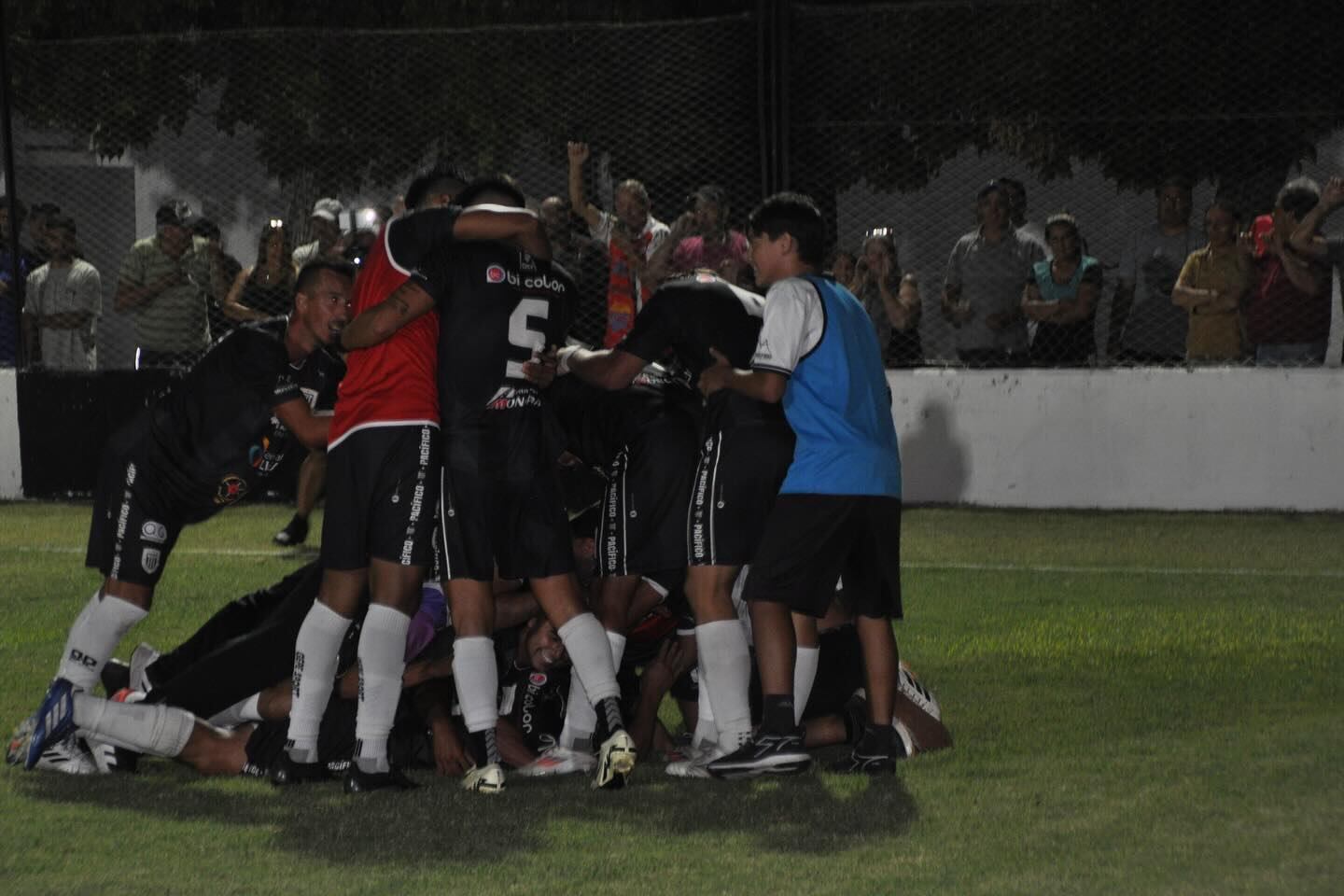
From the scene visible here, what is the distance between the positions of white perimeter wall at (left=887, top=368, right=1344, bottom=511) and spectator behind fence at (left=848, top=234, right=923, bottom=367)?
0.36 metres

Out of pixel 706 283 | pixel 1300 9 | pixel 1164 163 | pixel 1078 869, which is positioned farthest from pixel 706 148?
pixel 1078 869

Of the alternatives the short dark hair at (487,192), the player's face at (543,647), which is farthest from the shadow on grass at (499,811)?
the short dark hair at (487,192)

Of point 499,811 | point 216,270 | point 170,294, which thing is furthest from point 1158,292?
point 499,811

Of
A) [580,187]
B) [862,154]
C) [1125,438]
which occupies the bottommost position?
[1125,438]

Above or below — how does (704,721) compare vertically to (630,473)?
below

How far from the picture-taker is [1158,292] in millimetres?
13305

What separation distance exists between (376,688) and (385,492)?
60cm

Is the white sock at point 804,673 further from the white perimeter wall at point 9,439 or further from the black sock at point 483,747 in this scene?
the white perimeter wall at point 9,439

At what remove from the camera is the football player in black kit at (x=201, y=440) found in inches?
265

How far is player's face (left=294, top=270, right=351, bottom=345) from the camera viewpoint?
6.72m

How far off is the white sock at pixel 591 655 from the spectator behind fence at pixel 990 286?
748 cm

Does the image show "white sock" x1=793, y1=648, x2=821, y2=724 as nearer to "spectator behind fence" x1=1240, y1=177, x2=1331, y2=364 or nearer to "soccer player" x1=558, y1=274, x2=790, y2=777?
"soccer player" x1=558, y1=274, x2=790, y2=777

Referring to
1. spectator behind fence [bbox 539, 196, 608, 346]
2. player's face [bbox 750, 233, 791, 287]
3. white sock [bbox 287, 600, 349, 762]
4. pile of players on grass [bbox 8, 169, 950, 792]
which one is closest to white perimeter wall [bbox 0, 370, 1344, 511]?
spectator behind fence [bbox 539, 196, 608, 346]

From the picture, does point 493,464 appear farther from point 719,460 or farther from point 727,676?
point 727,676
